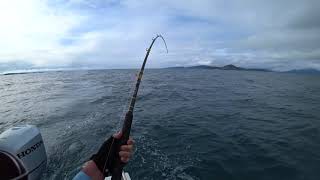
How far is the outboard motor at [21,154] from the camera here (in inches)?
137

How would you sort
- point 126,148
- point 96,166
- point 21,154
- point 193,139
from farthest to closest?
1. point 193,139
2. point 21,154
3. point 96,166
4. point 126,148

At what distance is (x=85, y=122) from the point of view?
1129 cm

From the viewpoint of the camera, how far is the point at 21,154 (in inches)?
146

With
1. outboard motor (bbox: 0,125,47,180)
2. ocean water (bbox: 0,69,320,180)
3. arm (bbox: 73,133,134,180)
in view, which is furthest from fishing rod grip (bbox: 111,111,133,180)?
ocean water (bbox: 0,69,320,180)

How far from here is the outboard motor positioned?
347cm

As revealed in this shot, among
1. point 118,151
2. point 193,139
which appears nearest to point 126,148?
point 118,151

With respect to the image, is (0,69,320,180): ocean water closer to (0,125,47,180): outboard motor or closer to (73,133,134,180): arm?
(0,125,47,180): outboard motor

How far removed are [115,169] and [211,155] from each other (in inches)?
217

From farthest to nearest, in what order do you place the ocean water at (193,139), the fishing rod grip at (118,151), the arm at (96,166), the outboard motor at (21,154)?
1. the ocean water at (193,139)
2. the outboard motor at (21,154)
3. the arm at (96,166)
4. the fishing rod grip at (118,151)

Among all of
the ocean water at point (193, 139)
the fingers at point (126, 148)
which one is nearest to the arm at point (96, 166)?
the fingers at point (126, 148)

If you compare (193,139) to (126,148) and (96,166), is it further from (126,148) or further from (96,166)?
(126,148)

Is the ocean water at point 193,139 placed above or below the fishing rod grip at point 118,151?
below

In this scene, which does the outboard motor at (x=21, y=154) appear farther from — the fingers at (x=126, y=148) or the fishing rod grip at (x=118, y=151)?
the fingers at (x=126, y=148)

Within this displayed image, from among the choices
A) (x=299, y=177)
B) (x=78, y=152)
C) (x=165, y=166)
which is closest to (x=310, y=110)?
(x=299, y=177)
